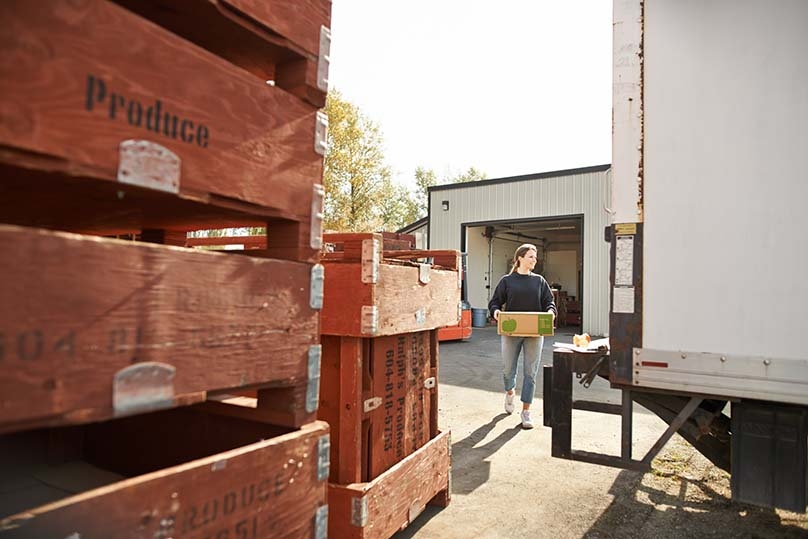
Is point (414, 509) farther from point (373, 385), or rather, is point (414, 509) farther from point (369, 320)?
point (369, 320)

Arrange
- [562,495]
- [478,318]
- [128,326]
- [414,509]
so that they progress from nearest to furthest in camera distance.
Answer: [128,326]
[414,509]
[562,495]
[478,318]

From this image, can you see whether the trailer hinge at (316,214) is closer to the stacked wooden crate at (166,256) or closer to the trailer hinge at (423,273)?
the stacked wooden crate at (166,256)

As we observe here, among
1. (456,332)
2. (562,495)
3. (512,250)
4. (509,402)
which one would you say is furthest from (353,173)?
(562,495)

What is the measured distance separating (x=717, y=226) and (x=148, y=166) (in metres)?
2.96

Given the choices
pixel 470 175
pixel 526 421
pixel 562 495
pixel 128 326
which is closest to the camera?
pixel 128 326

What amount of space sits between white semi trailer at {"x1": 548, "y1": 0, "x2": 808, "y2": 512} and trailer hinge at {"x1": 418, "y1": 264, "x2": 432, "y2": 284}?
3.90 ft

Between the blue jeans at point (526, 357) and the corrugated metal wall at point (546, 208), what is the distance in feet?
37.0

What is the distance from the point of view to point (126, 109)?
120cm

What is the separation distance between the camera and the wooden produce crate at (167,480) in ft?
3.80

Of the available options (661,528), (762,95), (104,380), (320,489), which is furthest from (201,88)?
(661,528)

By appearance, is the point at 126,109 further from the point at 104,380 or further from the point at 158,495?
the point at 158,495

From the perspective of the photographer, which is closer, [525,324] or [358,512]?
[358,512]

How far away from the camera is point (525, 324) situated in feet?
18.1

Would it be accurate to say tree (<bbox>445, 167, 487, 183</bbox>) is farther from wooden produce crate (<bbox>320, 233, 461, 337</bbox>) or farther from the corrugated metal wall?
wooden produce crate (<bbox>320, 233, 461, 337</bbox>)
